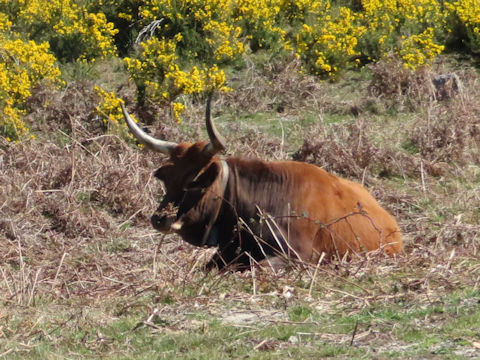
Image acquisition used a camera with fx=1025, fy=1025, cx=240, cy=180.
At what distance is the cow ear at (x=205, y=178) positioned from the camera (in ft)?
29.5

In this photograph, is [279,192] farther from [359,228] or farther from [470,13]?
[470,13]

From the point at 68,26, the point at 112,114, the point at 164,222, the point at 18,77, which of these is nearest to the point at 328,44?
the point at 68,26

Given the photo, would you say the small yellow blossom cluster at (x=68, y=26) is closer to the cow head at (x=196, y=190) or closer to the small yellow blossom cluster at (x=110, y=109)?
the small yellow blossom cluster at (x=110, y=109)

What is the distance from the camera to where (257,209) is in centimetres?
897

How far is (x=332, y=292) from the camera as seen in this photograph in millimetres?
7539

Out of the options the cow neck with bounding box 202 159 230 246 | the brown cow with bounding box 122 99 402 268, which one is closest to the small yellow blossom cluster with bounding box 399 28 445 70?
the brown cow with bounding box 122 99 402 268

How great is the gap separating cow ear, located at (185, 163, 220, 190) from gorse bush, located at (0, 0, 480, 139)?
6.57m

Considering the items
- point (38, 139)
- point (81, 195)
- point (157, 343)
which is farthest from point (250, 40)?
point (157, 343)

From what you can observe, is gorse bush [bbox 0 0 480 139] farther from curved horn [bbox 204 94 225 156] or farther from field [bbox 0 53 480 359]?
curved horn [bbox 204 94 225 156]

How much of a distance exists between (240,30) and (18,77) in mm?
4745

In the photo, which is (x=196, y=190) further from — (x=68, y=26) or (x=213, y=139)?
(x=68, y=26)

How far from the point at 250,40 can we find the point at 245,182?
9619mm

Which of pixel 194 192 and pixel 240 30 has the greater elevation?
pixel 194 192

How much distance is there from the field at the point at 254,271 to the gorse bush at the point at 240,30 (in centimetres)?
43
